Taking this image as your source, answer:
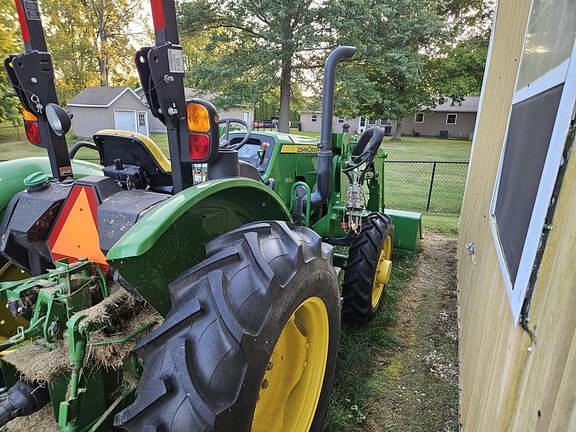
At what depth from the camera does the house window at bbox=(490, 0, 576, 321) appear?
109 centimetres

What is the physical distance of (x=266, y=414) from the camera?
195 centimetres

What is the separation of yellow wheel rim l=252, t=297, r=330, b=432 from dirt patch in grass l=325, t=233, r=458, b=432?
1.53 ft

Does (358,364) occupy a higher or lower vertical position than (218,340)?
lower

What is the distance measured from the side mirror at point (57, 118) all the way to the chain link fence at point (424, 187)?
559 centimetres

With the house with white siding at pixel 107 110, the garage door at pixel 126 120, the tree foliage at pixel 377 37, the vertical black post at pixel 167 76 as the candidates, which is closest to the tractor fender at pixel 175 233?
the vertical black post at pixel 167 76

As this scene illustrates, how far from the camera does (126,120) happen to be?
27.5 m

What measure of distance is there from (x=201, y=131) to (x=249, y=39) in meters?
15.1

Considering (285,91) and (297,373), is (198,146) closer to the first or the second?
(297,373)

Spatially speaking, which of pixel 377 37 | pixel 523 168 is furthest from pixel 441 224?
pixel 377 37

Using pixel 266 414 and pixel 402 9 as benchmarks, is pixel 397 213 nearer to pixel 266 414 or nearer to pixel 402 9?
pixel 266 414

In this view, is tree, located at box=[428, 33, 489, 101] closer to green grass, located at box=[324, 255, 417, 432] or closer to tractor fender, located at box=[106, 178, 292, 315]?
green grass, located at box=[324, 255, 417, 432]

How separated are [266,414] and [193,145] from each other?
134 centimetres

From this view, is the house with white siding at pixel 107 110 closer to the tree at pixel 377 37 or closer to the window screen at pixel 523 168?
the tree at pixel 377 37

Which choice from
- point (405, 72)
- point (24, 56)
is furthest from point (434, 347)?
point (405, 72)
